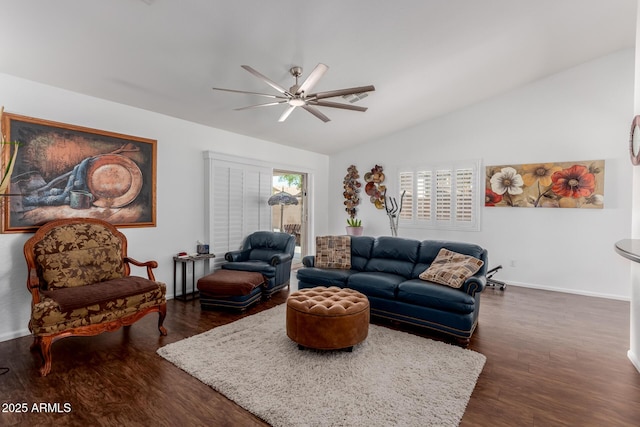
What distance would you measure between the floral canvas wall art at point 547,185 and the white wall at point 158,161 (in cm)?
423

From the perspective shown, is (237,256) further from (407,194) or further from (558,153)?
(558,153)

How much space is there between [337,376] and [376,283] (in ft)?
4.73

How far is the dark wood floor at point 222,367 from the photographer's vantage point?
80.7 inches

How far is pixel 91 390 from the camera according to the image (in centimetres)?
231

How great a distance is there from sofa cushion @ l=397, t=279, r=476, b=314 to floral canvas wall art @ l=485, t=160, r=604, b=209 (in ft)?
10.1

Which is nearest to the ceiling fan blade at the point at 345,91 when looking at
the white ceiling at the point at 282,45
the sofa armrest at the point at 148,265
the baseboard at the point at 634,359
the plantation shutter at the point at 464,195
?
the white ceiling at the point at 282,45

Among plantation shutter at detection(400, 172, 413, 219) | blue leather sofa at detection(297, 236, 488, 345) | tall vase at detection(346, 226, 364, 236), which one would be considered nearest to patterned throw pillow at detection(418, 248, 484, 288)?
blue leather sofa at detection(297, 236, 488, 345)

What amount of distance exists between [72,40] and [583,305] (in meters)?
6.87

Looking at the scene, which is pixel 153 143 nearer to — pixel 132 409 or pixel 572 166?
pixel 132 409

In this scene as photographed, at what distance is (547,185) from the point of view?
516 centimetres

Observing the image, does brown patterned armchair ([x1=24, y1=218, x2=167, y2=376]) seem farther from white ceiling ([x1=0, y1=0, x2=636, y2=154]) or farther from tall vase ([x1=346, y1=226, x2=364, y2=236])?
tall vase ([x1=346, y1=226, x2=364, y2=236])

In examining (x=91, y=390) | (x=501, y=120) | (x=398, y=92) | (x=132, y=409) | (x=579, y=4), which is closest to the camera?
(x=132, y=409)

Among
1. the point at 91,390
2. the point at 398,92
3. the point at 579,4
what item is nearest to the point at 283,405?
the point at 91,390

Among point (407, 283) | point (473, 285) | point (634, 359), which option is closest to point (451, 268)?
point (473, 285)
